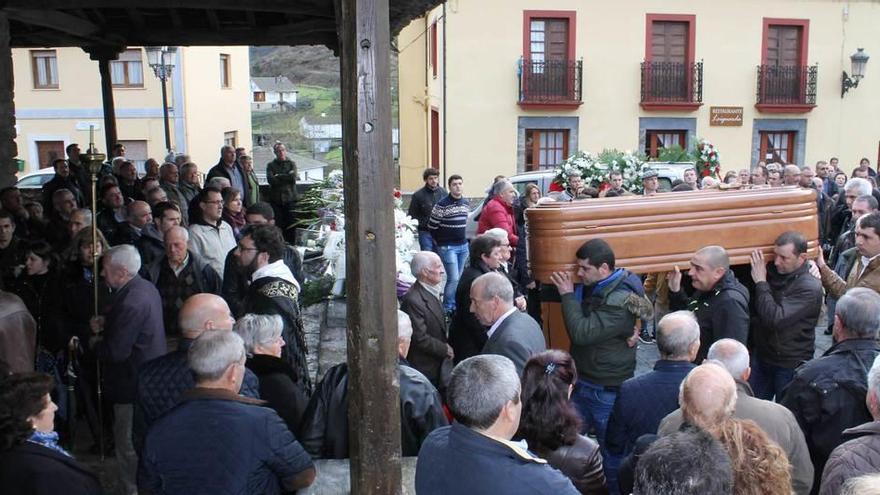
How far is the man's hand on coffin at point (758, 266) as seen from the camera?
18.7ft

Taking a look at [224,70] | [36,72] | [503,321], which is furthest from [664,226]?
[224,70]

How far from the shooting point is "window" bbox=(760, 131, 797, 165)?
23875 millimetres

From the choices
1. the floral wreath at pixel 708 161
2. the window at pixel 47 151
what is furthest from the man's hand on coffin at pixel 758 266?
the window at pixel 47 151

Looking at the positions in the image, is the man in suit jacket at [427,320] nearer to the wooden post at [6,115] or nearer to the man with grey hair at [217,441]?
the man with grey hair at [217,441]

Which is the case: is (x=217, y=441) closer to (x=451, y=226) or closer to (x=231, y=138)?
(x=451, y=226)

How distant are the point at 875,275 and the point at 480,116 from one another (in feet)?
56.1

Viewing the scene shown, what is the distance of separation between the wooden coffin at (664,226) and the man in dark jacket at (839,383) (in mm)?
1502

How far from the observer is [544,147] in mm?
23031

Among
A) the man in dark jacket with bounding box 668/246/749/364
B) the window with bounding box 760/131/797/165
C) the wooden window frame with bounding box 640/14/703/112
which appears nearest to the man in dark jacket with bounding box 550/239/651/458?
the man in dark jacket with bounding box 668/246/749/364

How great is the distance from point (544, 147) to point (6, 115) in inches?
666

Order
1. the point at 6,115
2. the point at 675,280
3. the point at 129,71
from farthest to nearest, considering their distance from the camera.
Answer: the point at 129,71 < the point at 6,115 < the point at 675,280

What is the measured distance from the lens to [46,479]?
120 inches

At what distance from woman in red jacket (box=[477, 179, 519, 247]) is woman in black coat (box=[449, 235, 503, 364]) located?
2802mm

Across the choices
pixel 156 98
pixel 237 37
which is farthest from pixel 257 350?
pixel 156 98
